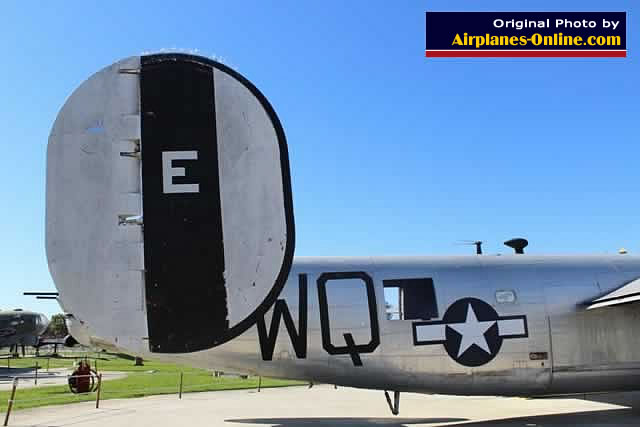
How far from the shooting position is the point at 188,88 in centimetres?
610

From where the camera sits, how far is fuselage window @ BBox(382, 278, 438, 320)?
1155 cm

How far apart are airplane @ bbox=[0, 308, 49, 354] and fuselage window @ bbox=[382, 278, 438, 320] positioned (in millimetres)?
46957

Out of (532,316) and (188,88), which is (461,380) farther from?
(188,88)

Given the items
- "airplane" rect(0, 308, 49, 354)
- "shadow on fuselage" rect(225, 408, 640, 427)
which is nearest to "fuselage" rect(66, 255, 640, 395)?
"shadow on fuselage" rect(225, 408, 640, 427)

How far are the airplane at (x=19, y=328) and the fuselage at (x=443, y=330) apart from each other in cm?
4546

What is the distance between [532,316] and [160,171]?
9018mm

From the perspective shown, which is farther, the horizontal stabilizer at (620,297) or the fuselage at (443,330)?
the horizontal stabilizer at (620,297)

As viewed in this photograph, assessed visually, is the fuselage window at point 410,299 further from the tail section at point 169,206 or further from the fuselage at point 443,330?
the tail section at point 169,206

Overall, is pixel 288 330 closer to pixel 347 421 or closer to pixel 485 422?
pixel 347 421

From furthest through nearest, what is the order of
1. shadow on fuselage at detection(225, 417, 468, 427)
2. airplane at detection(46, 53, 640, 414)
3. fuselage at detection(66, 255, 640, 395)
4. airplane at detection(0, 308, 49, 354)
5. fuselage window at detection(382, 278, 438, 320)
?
airplane at detection(0, 308, 49, 354), shadow on fuselage at detection(225, 417, 468, 427), fuselage window at detection(382, 278, 438, 320), fuselage at detection(66, 255, 640, 395), airplane at detection(46, 53, 640, 414)

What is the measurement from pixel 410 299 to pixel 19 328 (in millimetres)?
47233

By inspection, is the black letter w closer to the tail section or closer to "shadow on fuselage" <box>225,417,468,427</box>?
"shadow on fuselage" <box>225,417,468,427</box>

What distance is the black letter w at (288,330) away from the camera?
1084 centimetres

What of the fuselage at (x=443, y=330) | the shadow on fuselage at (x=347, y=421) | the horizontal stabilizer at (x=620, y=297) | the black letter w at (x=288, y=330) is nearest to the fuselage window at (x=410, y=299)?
the fuselage at (x=443, y=330)
